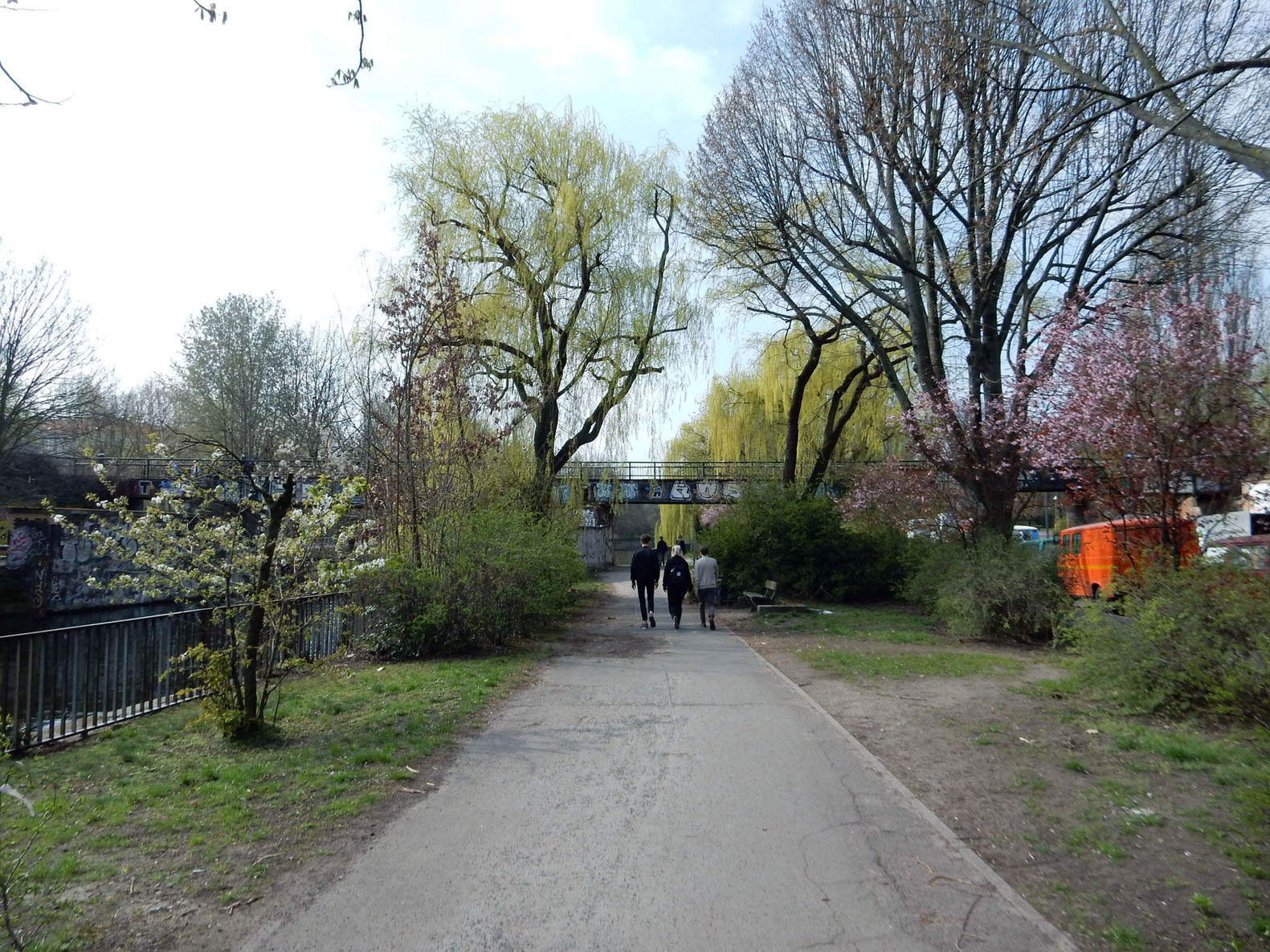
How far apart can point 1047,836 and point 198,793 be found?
529 cm

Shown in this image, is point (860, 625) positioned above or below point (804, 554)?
below

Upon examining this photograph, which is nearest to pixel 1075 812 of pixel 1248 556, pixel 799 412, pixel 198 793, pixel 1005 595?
pixel 1248 556

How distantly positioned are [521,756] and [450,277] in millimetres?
9739

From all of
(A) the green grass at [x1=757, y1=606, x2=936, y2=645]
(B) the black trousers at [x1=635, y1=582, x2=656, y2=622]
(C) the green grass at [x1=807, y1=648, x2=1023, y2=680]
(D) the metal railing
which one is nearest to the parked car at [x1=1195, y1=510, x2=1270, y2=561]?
(C) the green grass at [x1=807, y1=648, x2=1023, y2=680]

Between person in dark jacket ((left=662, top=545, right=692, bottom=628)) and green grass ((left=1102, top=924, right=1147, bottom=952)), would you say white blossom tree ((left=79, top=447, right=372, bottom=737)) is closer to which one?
green grass ((left=1102, top=924, right=1147, bottom=952))

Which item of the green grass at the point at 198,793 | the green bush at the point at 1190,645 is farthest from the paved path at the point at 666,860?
the green bush at the point at 1190,645

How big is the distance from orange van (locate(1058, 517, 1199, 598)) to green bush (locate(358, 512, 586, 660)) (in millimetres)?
8350

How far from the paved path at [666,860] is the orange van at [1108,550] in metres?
5.87

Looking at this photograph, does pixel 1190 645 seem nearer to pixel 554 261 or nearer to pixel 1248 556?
pixel 1248 556

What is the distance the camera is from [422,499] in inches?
545

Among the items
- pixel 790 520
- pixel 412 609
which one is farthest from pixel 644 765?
pixel 790 520

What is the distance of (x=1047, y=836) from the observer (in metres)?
5.13

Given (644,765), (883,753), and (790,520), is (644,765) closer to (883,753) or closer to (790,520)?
(883,753)

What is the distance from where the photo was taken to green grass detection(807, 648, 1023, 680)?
11.5 m
